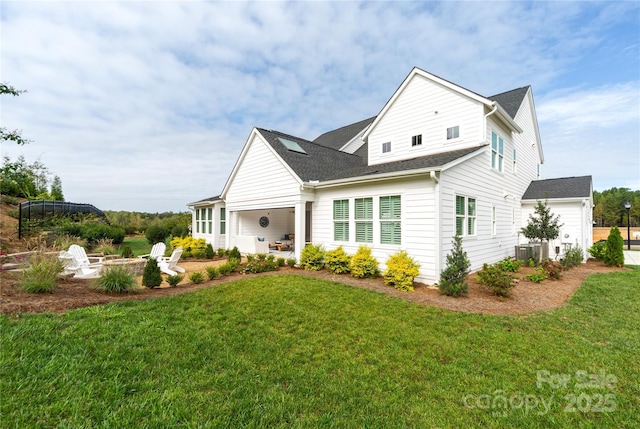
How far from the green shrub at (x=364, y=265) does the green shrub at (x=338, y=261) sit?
0.42 m

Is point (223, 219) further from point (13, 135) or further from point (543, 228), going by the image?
point (543, 228)

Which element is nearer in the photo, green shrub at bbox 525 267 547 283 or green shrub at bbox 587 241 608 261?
green shrub at bbox 525 267 547 283

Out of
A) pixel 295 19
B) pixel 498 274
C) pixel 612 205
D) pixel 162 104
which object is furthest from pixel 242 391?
pixel 612 205

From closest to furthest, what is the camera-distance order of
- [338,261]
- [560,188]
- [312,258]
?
[338,261] → [312,258] → [560,188]

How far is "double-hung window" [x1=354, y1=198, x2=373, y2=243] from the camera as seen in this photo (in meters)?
9.63

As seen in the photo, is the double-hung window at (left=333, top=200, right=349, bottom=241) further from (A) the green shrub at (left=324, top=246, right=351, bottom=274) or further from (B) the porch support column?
(B) the porch support column

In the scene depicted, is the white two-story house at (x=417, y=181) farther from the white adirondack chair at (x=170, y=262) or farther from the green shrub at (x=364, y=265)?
the white adirondack chair at (x=170, y=262)

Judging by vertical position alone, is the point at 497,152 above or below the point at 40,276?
above

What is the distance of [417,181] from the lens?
8.32 m

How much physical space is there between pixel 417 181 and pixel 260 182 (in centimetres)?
790

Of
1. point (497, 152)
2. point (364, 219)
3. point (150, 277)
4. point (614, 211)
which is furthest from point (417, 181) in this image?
point (614, 211)

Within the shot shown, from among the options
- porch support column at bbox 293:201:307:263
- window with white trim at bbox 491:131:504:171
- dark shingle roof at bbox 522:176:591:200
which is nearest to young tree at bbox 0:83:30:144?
porch support column at bbox 293:201:307:263

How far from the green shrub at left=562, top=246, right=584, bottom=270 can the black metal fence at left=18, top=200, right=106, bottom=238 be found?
27519 mm

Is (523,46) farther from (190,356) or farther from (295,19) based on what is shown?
(190,356)
